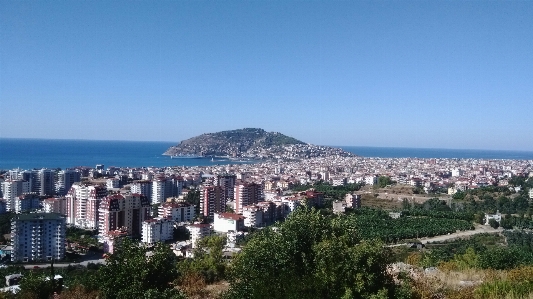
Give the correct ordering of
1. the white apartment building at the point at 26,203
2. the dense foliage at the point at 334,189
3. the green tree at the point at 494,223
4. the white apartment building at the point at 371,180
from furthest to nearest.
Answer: the white apartment building at the point at 371,180
the dense foliage at the point at 334,189
the white apartment building at the point at 26,203
the green tree at the point at 494,223

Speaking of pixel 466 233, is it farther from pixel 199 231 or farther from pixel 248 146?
pixel 248 146

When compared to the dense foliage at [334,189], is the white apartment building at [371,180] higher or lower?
higher

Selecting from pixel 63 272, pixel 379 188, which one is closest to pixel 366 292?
pixel 63 272

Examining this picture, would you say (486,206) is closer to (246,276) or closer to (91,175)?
(246,276)

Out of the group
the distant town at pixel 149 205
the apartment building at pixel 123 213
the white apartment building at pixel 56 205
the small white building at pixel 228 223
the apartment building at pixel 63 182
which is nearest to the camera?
the distant town at pixel 149 205

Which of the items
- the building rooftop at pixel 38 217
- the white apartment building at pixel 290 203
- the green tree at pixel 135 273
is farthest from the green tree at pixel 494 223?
the green tree at pixel 135 273

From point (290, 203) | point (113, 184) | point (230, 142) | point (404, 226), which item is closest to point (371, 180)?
point (290, 203)

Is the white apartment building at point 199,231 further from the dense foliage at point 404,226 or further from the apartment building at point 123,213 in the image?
the dense foliage at point 404,226
